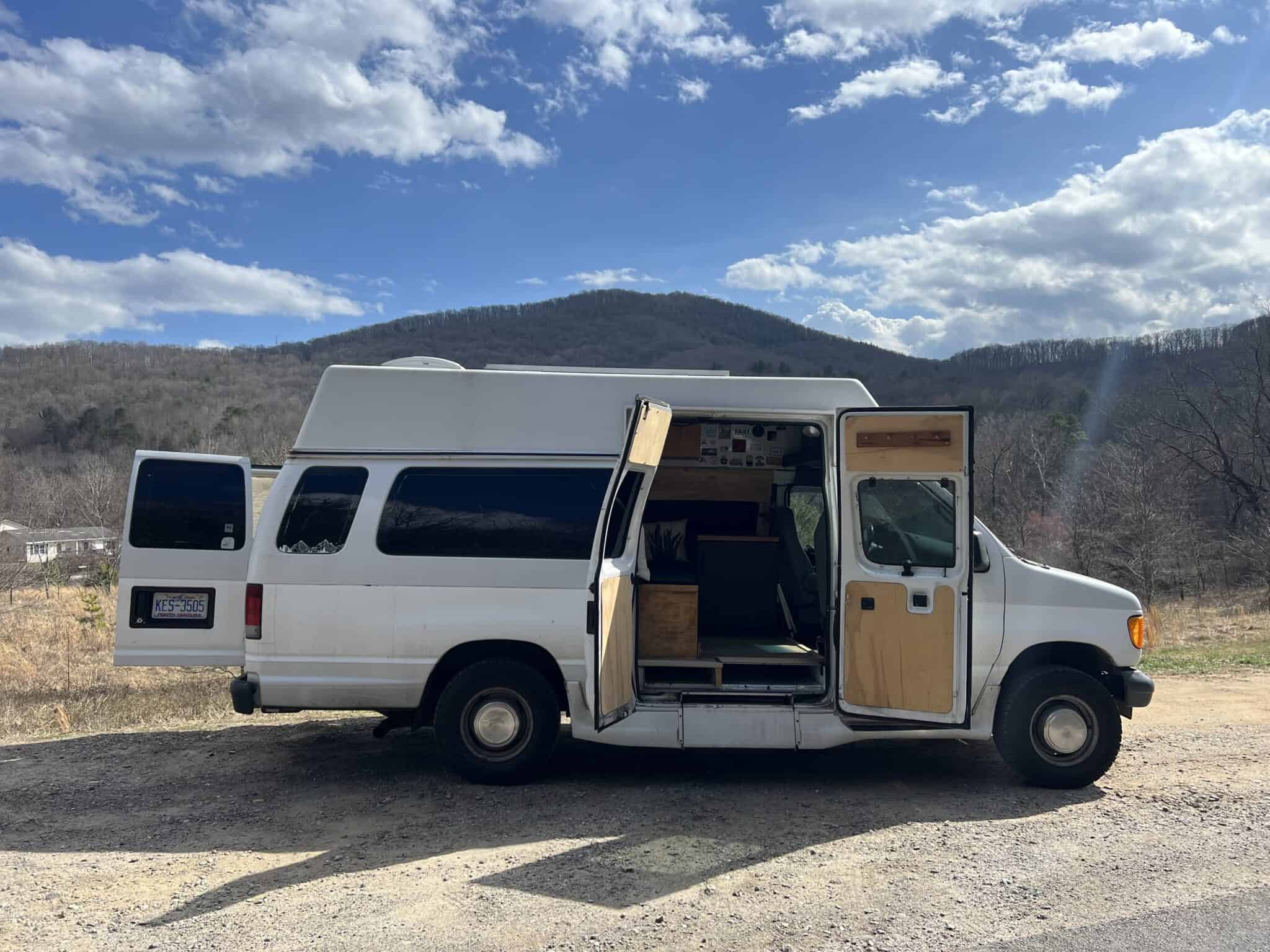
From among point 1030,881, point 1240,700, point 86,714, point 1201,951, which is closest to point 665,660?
point 1030,881

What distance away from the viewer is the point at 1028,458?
35.4m

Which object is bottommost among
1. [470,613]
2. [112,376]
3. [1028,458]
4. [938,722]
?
[938,722]

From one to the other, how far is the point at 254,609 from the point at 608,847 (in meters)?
2.77

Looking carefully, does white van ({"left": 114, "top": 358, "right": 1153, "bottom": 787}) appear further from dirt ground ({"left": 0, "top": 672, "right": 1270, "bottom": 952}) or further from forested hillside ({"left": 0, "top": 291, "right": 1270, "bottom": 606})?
forested hillside ({"left": 0, "top": 291, "right": 1270, "bottom": 606})

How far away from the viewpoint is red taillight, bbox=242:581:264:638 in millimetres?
5758

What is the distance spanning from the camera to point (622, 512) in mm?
5824

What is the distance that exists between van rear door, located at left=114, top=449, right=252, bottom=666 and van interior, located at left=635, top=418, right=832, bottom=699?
2925mm

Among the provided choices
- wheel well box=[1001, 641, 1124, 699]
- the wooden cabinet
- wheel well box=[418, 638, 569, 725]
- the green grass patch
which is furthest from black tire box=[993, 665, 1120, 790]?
the green grass patch

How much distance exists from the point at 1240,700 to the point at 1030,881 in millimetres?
6086

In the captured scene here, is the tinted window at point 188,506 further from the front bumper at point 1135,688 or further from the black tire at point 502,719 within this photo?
the front bumper at point 1135,688

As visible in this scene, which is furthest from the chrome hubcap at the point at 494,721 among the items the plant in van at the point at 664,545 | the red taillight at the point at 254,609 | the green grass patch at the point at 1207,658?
the green grass patch at the point at 1207,658

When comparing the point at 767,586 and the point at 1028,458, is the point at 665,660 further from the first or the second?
the point at 1028,458

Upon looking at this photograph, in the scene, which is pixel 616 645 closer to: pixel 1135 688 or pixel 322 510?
pixel 322 510

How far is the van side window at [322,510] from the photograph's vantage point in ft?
19.1
